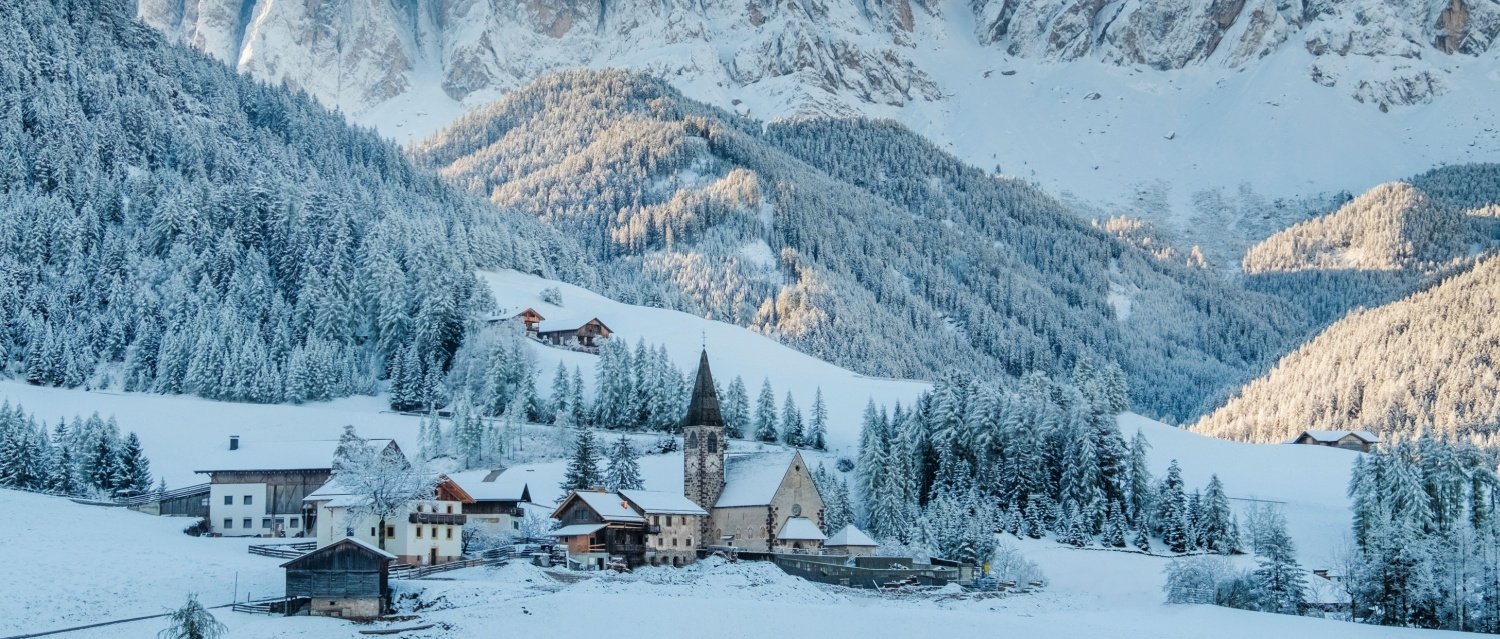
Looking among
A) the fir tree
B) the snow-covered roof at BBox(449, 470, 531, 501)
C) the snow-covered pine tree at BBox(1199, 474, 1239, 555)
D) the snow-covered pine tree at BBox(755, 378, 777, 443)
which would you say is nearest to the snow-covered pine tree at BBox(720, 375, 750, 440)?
the snow-covered pine tree at BBox(755, 378, 777, 443)

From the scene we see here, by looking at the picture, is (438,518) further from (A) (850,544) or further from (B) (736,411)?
(B) (736,411)

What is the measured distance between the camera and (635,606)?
2702 inches

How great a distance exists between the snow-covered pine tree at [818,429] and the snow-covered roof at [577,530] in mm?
40100

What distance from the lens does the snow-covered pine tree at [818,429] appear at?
12369 cm

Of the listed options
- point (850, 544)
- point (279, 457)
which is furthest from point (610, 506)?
point (279, 457)

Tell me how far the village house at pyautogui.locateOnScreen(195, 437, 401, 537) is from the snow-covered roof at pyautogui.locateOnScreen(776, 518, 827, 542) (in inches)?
920

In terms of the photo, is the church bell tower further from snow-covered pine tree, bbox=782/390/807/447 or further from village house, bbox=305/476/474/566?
snow-covered pine tree, bbox=782/390/807/447

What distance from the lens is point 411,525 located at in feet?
249

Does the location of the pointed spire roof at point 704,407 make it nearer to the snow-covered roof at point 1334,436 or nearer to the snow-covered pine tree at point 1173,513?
the snow-covered pine tree at point 1173,513

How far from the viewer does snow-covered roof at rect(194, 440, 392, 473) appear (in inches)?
3590

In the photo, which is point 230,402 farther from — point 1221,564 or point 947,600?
point 1221,564

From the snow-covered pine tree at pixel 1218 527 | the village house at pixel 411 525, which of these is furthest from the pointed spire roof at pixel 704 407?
the snow-covered pine tree at pixel 1218 527

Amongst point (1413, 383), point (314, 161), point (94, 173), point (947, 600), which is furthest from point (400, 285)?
point (1413, 383)

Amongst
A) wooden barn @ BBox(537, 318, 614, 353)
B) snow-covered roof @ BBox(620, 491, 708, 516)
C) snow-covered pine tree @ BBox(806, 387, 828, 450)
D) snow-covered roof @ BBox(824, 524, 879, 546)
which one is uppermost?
wooden barn @ BBox(537, 318, 614, 353)
